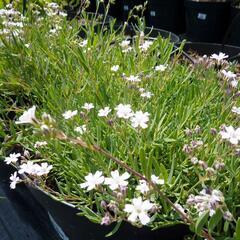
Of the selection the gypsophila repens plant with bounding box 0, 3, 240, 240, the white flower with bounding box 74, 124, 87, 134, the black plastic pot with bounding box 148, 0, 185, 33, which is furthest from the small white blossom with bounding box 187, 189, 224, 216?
the black plastic pot with bounding box 148, 0, 185, 33

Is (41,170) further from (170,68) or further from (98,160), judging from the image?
(170,68)

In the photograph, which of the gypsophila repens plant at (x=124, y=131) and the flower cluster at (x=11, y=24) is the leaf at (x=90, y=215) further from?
the flower cluster at (x=11, y=24)

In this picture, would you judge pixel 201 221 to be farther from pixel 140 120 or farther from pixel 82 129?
pixel 82 129

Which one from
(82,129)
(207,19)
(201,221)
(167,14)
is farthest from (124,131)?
(167,14)

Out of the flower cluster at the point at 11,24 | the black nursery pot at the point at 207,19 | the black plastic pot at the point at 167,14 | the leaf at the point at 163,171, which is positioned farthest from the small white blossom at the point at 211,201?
the black plastic pot at the point at 167,14

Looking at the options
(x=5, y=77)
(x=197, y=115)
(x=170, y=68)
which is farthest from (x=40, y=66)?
(x=197, y=115)

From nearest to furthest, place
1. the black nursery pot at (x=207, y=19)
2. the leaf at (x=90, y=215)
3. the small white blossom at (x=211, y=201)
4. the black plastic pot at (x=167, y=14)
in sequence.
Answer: the small white blossom at (x=211, y=201), the leaf at (x=90, y=215), the black nursery pot at (x=207, y=19), the black plastic pot at (x=167, y=14)

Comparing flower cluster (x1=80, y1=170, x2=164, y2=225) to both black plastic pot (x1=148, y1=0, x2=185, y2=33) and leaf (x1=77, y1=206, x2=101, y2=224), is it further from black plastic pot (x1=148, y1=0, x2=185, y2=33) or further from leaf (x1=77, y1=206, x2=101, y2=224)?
black plastic pot (x1=148, y1=0, x2=185, y2=33)
